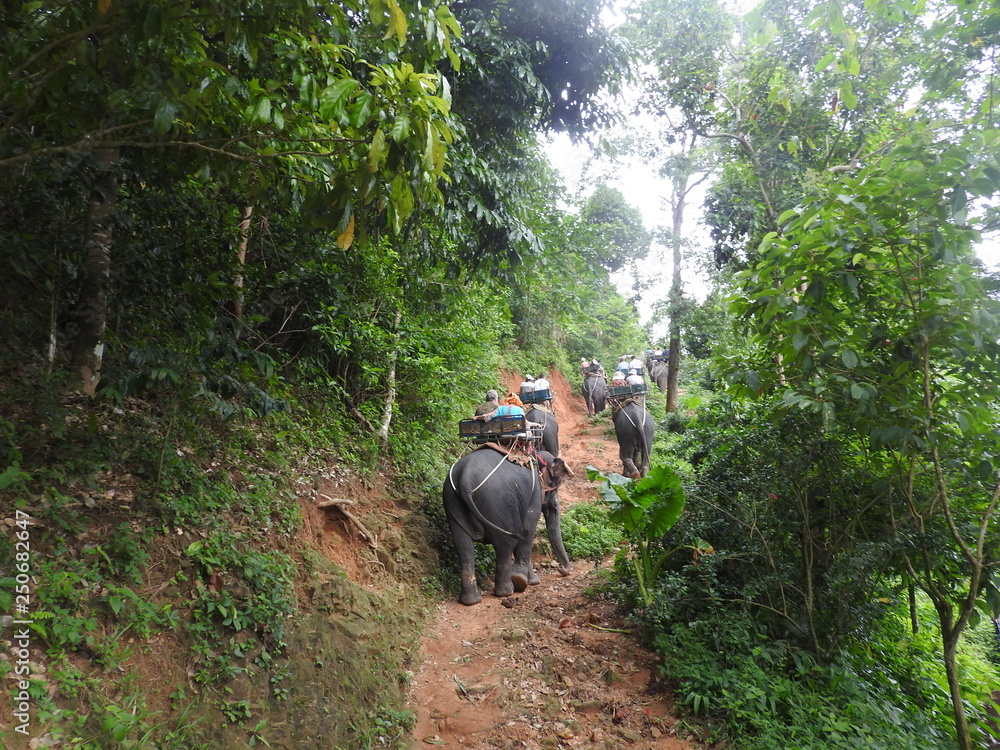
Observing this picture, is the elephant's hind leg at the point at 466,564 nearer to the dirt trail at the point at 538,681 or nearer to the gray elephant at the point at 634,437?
the dirt trail at the point at 538,681

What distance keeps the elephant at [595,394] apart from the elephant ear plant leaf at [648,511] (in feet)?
40.2

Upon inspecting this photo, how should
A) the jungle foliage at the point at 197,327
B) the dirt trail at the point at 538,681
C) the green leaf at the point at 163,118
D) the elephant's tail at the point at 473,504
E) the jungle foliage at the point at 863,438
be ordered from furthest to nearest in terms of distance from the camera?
the elephant's tail at the point at 473,504 < the dirt trail at the point at 538,681 < the jungle foliage at the point at 863,438 < the jungle foliage at the point at 197,327 < the green leaf at the point at 163,118

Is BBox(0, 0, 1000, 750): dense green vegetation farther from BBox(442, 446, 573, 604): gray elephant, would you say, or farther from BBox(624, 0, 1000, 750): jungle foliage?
BBox(442, 446, 573, 604): gray elephant

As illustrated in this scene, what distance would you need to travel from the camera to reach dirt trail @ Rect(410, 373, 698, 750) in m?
3.78

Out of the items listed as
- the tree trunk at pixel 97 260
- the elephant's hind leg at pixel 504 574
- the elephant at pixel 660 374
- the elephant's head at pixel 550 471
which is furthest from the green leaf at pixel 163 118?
the elephant at pixel 660 374

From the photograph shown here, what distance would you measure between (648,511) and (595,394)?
1266cm

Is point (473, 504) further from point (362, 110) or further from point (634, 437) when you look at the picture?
point (634, 437)

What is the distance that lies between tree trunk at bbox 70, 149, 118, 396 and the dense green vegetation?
0.06ft

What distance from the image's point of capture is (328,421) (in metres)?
6.30

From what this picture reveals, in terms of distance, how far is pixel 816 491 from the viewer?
14.3ft

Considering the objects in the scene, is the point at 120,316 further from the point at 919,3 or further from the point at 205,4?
the point at 919,3

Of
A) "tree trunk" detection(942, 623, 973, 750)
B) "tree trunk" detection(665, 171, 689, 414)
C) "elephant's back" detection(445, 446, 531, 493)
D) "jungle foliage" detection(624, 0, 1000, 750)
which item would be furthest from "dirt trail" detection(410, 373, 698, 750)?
"tree trunk" detection(665, 171, 689, 414)

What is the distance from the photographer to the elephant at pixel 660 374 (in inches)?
838

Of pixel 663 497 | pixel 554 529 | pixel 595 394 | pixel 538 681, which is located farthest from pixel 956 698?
pixel 595 394
